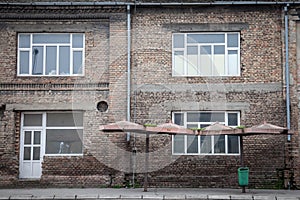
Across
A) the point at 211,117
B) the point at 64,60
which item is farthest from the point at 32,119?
the point at 211,117

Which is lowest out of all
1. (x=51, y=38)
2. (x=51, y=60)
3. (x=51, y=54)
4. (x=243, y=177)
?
(x=243, y=177)

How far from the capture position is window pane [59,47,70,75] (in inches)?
811

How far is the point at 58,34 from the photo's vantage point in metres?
20.7

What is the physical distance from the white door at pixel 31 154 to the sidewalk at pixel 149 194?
1.03 meters

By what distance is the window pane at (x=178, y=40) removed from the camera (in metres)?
20.5

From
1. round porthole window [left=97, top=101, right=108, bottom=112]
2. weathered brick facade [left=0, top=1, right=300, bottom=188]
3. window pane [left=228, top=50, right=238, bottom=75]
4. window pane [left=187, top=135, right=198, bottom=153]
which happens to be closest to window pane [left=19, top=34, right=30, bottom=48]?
weathered brick facade [left=0, top=1, right=300, bottom=188]

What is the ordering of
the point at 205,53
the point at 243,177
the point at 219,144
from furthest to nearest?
1. the point at 205,53
2. the point at 219,144
3. the point at 243,177

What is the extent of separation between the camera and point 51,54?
67.9ft

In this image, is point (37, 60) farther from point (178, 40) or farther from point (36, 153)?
point (178, 40)

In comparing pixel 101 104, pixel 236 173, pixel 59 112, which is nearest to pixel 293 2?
pixel 236 173

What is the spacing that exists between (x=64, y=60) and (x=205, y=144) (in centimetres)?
697

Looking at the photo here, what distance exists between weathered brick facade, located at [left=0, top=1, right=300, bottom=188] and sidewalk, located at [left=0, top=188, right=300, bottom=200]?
41.3 inches

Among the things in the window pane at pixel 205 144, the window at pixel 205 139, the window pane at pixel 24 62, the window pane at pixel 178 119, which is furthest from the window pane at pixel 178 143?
the window pane at pixel 24 62

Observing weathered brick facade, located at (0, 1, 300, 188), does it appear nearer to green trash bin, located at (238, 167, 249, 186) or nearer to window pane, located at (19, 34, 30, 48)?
window pane, located at (19, 34, 30, 48)
